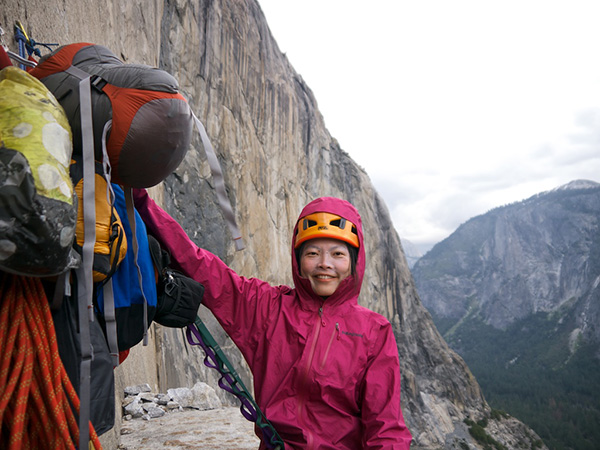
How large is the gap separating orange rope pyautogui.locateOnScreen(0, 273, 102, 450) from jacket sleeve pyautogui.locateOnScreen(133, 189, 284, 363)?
2.57ft

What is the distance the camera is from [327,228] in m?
1.95

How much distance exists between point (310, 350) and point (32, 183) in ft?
4.20

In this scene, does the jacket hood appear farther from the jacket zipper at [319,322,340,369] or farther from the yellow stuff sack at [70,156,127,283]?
the yellow stuff sack at [70,156,127,283]

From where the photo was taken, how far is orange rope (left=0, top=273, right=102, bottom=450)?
898 mm

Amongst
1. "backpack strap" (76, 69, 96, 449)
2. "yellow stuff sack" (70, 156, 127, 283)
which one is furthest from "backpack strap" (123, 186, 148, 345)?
"backpack strap" (76, 69, 96, 449)

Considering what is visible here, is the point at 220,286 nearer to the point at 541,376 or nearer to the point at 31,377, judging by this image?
the point at 31,377

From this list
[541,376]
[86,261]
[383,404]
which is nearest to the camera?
[86,261]

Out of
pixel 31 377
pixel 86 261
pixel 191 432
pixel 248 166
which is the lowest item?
pixel 191 432

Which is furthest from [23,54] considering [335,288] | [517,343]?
[517,343]

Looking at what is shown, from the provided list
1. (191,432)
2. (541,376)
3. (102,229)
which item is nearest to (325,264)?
(102,229)

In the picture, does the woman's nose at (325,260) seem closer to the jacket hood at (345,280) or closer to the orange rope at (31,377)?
the jacket hood at (345,280)

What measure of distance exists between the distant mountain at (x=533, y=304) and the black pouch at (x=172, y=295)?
61.9m

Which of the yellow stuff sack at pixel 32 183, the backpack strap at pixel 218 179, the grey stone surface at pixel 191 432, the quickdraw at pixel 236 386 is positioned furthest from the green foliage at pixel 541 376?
the yellow stuff sack at pixel 32 183

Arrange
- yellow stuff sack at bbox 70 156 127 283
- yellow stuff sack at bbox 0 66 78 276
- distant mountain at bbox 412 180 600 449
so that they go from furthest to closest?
distant mountain at bbox 412 180 600 449
yellow stuff sack at bbox 70 156 127 283
yellow stuff sack at bbox 0 66 78 276
